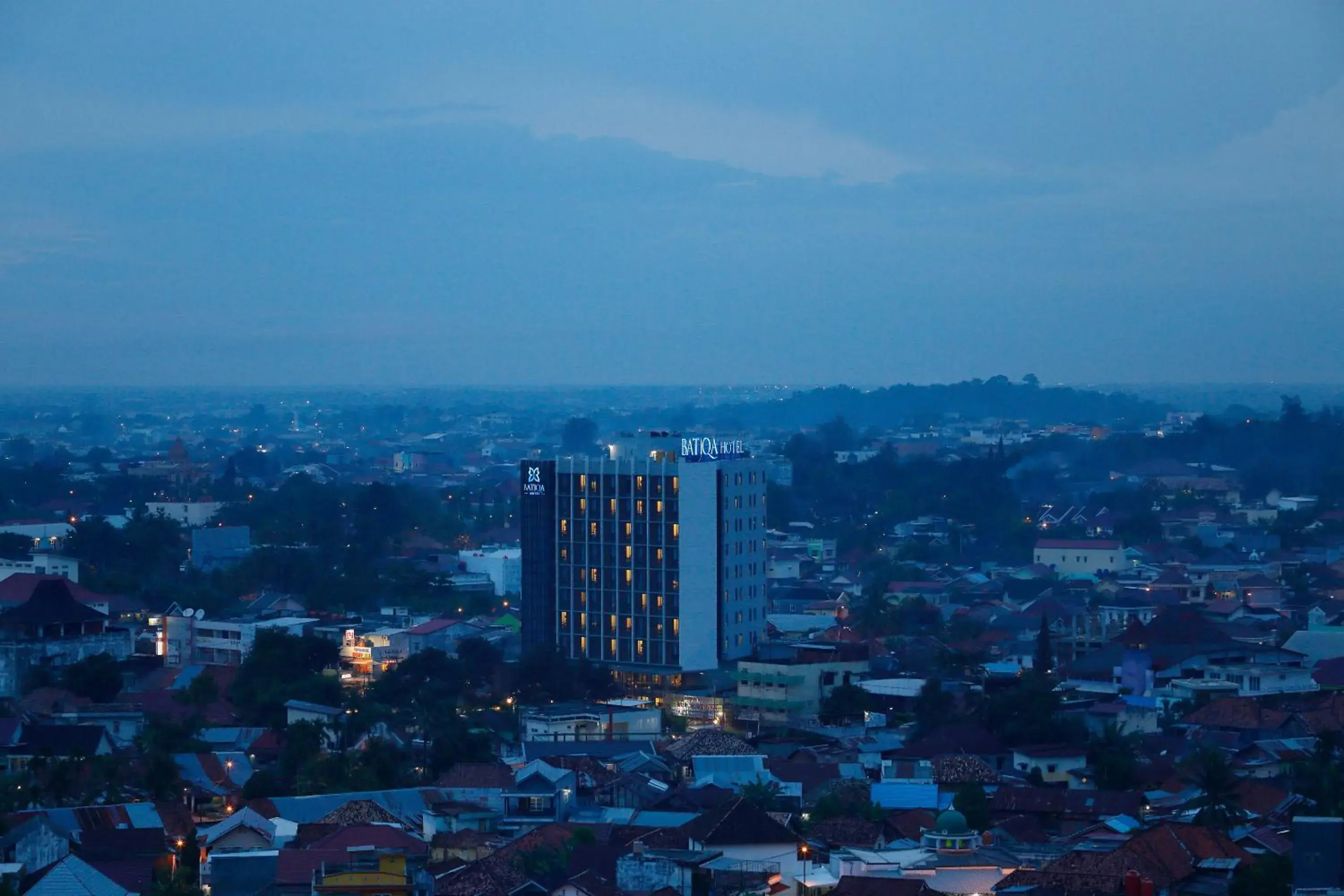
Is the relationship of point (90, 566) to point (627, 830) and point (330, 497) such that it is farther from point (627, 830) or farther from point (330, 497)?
point (627, 830)

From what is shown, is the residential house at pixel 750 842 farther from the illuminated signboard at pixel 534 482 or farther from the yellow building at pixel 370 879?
the illuminated signboard at pixel 534 482

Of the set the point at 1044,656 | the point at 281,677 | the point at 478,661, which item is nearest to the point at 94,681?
the point at 281,677

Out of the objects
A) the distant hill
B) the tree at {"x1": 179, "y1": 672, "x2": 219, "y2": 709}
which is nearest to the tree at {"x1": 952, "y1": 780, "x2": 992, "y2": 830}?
the tree at {"x1": 179, "y1": 672, "x2": 219, "y2": 709}

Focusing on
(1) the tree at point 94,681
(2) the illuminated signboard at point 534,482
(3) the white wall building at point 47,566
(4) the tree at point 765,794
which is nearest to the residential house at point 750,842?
(4) the tree at point 765,794

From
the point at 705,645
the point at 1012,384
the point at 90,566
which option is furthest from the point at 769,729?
the point at 1012,384

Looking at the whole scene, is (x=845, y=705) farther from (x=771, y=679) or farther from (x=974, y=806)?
(x=974, y=806)

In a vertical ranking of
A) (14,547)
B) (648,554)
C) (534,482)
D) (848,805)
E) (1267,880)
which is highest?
(534,482)
